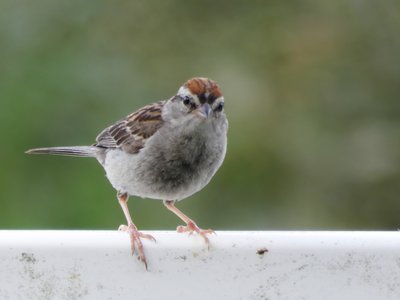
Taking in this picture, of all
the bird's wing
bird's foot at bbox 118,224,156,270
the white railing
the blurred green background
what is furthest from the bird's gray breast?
the blurred green background

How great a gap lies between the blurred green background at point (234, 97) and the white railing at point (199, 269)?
1.82m

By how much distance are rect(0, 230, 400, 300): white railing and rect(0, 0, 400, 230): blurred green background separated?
5.98 feet

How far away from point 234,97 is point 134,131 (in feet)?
3.99

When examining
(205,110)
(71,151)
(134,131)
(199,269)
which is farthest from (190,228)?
(71,151)

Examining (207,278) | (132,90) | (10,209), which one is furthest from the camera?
(132,90)

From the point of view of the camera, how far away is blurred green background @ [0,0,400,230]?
497cm

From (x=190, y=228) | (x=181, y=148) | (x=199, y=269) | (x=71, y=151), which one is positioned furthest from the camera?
(x=71, y=151)

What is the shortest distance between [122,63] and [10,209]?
0.87 metres

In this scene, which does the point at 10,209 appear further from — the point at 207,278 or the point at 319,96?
the point at 207,278

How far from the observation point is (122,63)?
519 cm

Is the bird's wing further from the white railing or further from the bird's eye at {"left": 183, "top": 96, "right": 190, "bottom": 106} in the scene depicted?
the white railing

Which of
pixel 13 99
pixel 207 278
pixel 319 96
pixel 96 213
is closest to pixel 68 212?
pixel 96 213

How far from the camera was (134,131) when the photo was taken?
4062 mm

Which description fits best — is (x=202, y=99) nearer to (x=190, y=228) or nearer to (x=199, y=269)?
(x=190, y=228)
